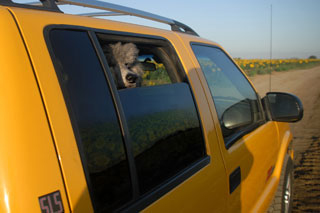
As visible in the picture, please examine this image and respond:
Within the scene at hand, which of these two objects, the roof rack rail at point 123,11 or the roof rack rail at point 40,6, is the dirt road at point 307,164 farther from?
the roof rack rail at point 40,6

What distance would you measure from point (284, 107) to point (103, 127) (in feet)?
6.56

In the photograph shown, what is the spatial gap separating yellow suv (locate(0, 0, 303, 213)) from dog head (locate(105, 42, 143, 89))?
0.07ft

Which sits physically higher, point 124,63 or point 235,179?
point 124,63

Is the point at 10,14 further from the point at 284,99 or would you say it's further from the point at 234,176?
the point at 284,99

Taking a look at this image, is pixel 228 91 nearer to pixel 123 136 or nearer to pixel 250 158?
pixel 250 158

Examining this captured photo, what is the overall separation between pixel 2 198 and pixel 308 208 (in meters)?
3.44

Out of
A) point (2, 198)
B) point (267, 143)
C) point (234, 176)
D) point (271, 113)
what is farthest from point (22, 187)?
point (271, 113)

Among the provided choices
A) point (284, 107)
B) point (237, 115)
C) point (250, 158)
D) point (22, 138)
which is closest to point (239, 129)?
point (237, 115)

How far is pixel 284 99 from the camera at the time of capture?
2549 mm

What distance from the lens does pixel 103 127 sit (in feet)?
3.41

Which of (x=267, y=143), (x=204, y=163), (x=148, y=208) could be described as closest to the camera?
(x=148, y=208)

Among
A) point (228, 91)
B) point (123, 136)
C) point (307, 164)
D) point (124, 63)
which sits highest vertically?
point (124, 63)

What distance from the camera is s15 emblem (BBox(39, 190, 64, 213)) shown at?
0.79 m

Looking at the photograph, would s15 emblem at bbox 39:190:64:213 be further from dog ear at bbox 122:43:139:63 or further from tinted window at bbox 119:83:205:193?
dog ear at bbox 122:43:139:63
